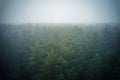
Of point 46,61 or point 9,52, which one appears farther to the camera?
point 9,52

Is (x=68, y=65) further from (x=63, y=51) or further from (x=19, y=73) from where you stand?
(x=19, y=73)

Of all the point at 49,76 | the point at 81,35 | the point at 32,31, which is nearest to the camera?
the point at 49,76

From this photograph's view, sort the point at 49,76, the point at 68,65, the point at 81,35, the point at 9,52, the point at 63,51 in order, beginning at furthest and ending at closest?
1. the point at 81,35
2. the point at 9,52
3. the point at 63,51
4. the point at 68,65
5. the point at 49,76

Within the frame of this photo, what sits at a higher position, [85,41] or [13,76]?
[85,41]

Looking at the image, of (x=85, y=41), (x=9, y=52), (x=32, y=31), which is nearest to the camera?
(x=9, y=52)

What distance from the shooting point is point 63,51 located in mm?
6016

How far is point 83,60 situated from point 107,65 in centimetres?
76

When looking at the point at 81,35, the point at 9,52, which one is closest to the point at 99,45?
the point at 81,35

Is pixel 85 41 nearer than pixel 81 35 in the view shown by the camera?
Yes

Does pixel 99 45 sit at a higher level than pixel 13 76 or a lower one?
higher

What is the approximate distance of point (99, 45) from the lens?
7445mm

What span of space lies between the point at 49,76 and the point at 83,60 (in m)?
1.48

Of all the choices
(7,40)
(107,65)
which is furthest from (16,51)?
(107,65)

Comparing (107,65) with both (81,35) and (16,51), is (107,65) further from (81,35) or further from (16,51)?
(16,51)
